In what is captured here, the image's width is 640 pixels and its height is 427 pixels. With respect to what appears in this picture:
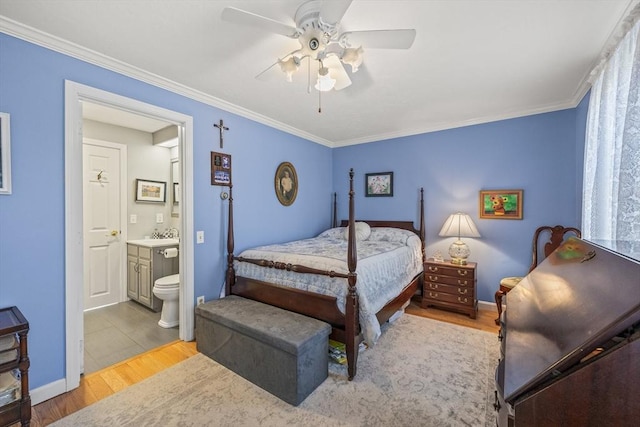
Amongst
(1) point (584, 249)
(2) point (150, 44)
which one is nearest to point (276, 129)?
(2) point (150, 44)

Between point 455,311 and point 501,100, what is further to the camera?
point 455,311

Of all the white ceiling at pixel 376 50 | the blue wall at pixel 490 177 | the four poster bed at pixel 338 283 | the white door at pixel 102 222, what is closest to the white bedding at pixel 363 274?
the four poster bed at pixel 338 283

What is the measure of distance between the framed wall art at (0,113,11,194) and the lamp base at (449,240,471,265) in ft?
13.2

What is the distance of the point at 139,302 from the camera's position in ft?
11.9

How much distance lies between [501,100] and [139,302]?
503cm

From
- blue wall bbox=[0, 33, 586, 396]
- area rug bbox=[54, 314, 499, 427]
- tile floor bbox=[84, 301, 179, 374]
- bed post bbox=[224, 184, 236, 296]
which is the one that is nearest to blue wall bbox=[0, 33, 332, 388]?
blue wall bbox=[0, 33, 586, 396]

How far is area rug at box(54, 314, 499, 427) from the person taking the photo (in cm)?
165

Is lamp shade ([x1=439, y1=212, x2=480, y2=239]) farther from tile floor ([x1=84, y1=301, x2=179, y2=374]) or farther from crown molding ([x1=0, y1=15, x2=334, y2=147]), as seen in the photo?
tile floor ([x1=84, y1=301, x2=179, y2=374])

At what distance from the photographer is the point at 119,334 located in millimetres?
2758

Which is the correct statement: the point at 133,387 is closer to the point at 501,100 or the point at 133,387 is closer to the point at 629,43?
the point at 629,43

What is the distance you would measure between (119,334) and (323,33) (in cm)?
330

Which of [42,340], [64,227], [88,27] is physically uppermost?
[88,27]

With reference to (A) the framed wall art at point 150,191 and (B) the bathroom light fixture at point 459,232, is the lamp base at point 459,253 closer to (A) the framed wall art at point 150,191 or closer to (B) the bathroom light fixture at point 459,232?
(B) the bathroom light fixture at point 459,232

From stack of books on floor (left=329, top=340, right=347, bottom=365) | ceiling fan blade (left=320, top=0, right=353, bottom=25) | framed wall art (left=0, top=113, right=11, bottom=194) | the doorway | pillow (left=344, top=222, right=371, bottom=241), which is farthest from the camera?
pillow (left=344, top=222, right=371, bottom=241)
